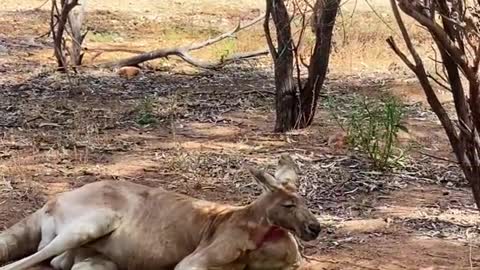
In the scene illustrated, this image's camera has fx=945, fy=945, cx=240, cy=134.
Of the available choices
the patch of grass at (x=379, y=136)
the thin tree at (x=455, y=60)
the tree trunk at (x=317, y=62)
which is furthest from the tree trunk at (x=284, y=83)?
the thin tree at (x=455, y=60)

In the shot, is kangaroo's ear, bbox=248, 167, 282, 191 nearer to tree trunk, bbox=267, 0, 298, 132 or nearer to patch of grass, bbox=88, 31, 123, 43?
tree trunk, bbox=267, 0, 298, 132

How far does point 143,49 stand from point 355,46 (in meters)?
2.96

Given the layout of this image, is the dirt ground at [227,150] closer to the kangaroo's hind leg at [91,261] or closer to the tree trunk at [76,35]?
the tree trunk at [76,35]

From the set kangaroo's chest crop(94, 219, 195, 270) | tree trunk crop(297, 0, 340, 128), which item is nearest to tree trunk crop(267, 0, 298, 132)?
tree trunk crop(297, 0, 340, 128)

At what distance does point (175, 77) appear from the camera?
11320mm

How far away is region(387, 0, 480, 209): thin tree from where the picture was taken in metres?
3.66

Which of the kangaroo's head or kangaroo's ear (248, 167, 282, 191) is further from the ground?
kangaroo's ear (248, 167, 282, 191)

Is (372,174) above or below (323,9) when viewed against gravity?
below

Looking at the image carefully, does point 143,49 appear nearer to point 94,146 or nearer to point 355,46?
point 355,46

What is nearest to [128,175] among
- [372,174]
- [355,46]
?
[372,174]

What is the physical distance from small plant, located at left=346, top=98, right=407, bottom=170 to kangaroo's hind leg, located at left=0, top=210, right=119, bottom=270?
2.77 m

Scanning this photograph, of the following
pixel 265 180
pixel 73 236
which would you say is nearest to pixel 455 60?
pixel 265 180

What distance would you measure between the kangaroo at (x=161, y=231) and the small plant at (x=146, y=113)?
3.73 meters

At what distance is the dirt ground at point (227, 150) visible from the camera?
5594mm
